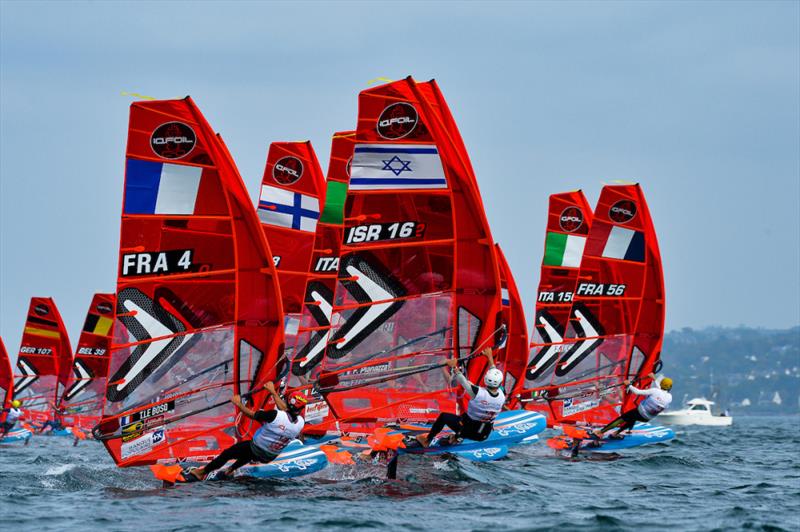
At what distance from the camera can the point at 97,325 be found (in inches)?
1500

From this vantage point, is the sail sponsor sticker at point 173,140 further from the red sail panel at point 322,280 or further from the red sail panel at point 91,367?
the red sail panel at point 91,367

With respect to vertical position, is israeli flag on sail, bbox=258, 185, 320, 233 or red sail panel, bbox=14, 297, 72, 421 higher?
israeli flag on sail, bbox=258, 185, 320, 233

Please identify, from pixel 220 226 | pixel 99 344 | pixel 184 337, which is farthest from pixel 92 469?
pixel 99 344

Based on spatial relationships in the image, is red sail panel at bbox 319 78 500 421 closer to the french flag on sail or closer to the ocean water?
the ocean water

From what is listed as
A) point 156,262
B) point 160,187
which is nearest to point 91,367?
point 156,262

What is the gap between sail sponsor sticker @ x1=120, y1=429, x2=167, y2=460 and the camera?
666 inches

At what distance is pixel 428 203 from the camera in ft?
61.2

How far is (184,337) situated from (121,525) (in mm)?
5034

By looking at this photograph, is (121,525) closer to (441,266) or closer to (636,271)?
(441,266)

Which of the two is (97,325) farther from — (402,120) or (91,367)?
(402,120)

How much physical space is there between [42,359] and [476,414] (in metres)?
27.9

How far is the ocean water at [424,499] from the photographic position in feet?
41.9

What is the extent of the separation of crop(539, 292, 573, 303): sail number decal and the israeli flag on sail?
744 cm

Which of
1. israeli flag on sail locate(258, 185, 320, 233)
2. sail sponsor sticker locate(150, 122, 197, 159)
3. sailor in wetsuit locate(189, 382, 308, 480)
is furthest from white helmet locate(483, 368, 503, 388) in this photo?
israeli flag on sail locate(258, 185, 320, 233)
